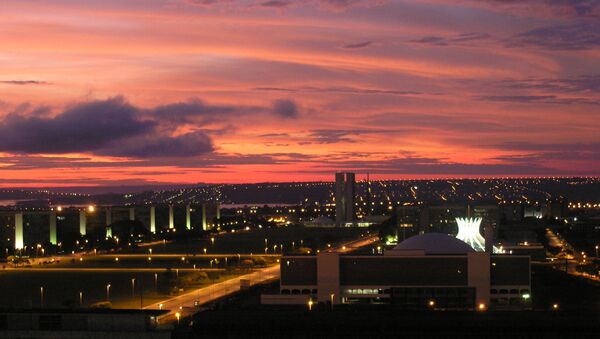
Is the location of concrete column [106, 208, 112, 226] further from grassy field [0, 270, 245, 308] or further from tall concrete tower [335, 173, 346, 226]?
grassy field [0, 270, 245, 308]

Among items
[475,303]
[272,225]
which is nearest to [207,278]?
[475,303]

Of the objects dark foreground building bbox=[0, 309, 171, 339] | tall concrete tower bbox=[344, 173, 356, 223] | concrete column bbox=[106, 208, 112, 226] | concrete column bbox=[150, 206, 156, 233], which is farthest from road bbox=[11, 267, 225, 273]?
tall concrete tower bbox=[344, 173, 356, 223]

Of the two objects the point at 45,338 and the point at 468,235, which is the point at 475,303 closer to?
the point at 468,235

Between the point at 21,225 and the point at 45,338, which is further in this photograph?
the point at 21,225

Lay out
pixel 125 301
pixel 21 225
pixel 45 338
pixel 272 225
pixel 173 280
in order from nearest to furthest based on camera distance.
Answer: pixel 45 338, pixel 125 301, pixel 173 280, pixel 21 225, pixel 272 225

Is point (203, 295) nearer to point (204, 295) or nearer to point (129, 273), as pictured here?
point (204, 295)

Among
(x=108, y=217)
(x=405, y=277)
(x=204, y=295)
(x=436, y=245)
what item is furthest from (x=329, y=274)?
(x=108, y=217)
